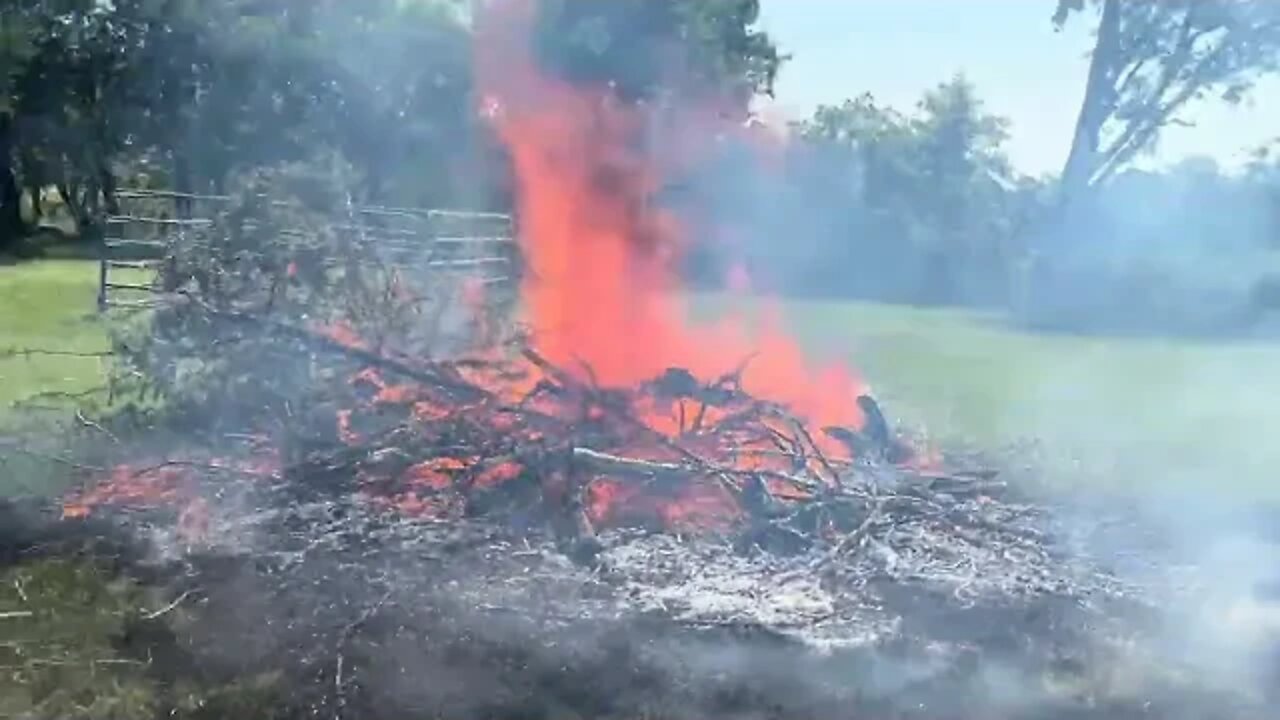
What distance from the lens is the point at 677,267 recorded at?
11000 millimetres

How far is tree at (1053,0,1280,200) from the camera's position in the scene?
18938mm

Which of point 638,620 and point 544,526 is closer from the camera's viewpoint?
point 638,620

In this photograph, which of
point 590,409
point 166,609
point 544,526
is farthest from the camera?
point 590,409

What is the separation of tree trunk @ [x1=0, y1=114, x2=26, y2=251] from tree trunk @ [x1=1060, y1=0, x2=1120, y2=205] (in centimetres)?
2847

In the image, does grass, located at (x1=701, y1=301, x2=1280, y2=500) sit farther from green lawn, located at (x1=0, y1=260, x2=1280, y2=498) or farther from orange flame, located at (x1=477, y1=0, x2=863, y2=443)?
orange flame, located at (x1=477, y1=0, x2=863, y2=443)

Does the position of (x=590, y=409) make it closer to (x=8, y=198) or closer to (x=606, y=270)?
(x=606, y=270)

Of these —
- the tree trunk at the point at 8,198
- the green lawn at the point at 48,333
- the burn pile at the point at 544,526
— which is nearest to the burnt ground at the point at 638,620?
the burn pile at the point at 544,526

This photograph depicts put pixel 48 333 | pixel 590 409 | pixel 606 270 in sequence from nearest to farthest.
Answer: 1. pixel 590 409
2. pixel 606 270
3. pixel 48 333

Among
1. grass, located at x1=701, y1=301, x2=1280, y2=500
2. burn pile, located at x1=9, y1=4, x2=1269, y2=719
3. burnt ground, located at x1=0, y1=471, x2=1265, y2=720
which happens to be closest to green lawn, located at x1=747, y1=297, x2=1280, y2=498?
grass, located at x1=701, y1=301, x2=1280, y2=500

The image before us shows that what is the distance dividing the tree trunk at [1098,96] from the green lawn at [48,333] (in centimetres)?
1517

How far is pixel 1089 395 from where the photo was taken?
12805 millimetres

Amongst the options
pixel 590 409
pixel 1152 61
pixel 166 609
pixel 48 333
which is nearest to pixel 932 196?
pixel 1152 61

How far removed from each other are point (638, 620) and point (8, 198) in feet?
118

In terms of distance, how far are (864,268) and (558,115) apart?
62.7 ft
